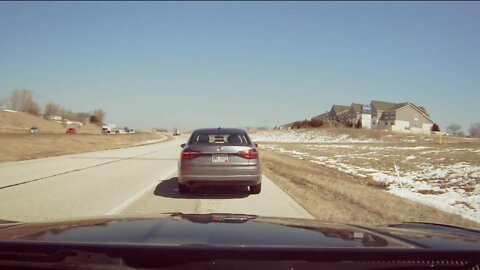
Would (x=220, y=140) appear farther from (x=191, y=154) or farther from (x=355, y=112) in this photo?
(x=355, y=112)

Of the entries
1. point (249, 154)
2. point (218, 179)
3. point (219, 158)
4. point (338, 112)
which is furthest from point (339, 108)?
point (218, 179)

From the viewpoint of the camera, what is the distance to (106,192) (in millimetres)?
11953

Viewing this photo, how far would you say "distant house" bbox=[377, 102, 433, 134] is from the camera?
103m

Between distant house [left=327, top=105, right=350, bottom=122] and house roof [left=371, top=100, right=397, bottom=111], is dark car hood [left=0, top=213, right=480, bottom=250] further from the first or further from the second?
distant house [left=327, top=105, right=350, bottom=122]

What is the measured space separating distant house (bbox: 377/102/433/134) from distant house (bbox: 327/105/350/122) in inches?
879

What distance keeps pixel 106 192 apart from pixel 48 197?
4.78 ft

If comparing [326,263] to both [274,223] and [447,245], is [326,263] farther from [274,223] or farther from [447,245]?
[274,223]

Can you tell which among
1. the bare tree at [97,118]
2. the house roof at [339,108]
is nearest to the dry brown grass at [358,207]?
the house roof at [339,108]

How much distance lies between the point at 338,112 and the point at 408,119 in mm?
31422

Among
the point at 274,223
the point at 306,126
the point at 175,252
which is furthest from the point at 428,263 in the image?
the point at 306,126

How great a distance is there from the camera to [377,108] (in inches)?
4333

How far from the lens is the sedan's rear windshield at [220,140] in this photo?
450 inches

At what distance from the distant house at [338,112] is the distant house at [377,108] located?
46.2 feet

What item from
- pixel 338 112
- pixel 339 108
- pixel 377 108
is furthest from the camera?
→ pixel 339 108
